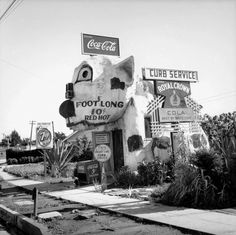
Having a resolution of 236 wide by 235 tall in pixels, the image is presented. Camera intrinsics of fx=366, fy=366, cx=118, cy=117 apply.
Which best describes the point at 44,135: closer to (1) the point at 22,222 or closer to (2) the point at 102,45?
(2) the point at 102,45

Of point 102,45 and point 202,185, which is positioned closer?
point 202,185

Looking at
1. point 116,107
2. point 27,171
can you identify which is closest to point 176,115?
point 116,107

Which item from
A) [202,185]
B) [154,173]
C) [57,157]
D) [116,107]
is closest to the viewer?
[202,185]

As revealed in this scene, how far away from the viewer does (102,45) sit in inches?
699

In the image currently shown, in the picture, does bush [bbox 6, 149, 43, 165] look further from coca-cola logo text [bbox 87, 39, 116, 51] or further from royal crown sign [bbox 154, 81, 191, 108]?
royal crown sign [bbox 154, 81, 191, 108]

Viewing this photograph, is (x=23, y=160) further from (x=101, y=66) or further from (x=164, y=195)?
(x=164, y=195)

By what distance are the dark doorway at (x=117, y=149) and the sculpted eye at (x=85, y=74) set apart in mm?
2855

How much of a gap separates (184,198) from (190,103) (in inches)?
344

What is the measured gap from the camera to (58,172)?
67.1ft

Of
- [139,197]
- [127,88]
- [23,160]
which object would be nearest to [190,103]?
[127,88]

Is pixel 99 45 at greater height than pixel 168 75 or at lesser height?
greater

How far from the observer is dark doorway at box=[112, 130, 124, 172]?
16.6 metres

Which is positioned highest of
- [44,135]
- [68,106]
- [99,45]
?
[99,45]

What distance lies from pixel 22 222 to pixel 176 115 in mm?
9727
